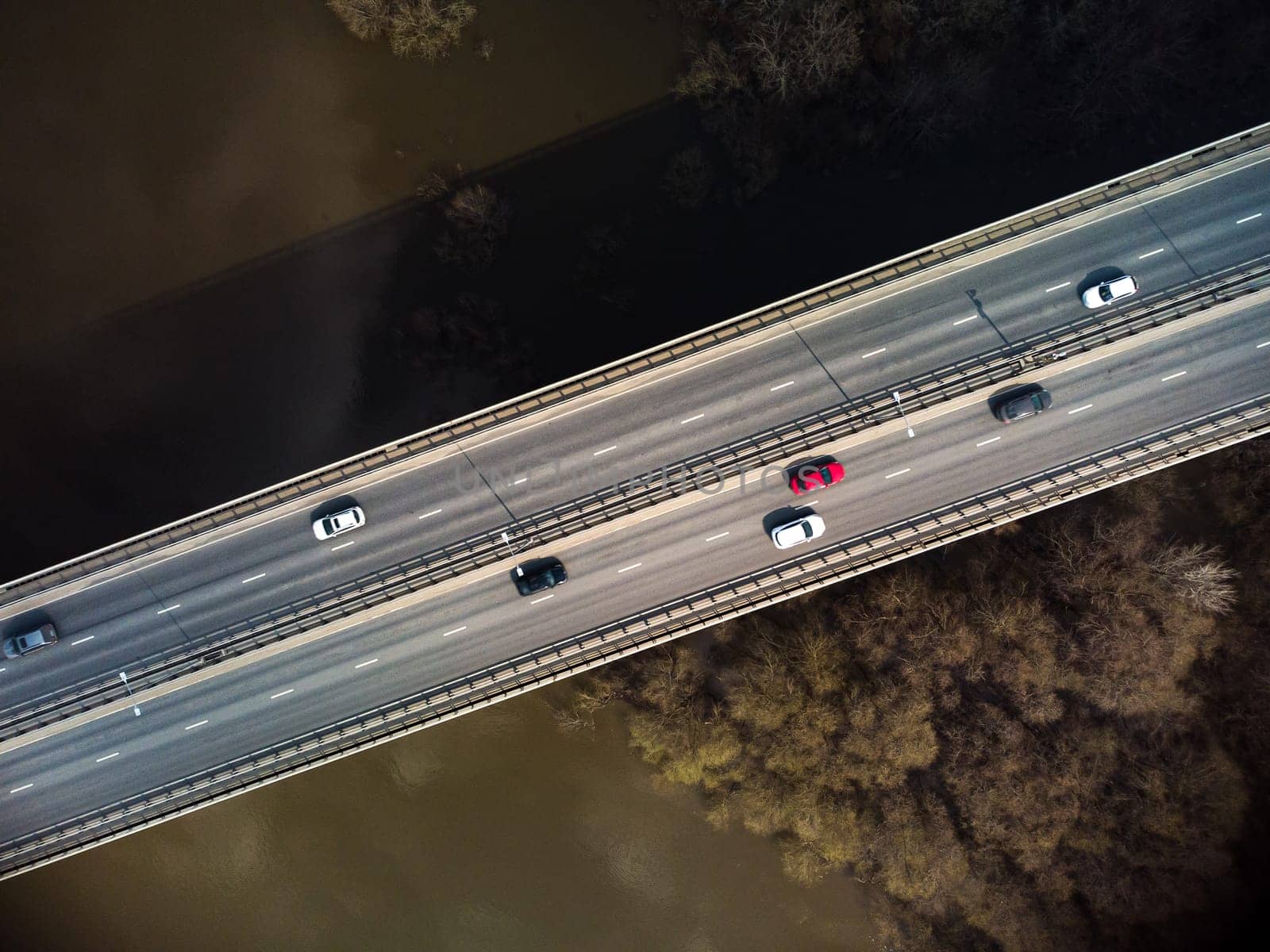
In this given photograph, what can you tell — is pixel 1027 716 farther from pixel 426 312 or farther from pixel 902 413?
pixel 426 312

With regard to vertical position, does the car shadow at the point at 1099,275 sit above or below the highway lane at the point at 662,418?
below

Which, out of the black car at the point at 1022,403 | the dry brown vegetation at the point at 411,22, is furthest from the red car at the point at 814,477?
the dry brown vegetation at the point at 411,22

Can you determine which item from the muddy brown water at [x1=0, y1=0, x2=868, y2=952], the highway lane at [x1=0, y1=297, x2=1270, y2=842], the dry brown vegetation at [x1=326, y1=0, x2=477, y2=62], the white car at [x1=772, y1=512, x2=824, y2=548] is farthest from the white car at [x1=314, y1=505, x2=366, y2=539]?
the dry brown vegetation at [x1=326, y1=0, x2=477, y2=62]

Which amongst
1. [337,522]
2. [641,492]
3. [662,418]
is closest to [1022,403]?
[662,418]

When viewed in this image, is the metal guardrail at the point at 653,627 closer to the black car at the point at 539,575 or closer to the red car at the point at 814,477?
the black car at the point at 539,575

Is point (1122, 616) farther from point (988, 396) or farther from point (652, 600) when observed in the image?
point (652, 600)
